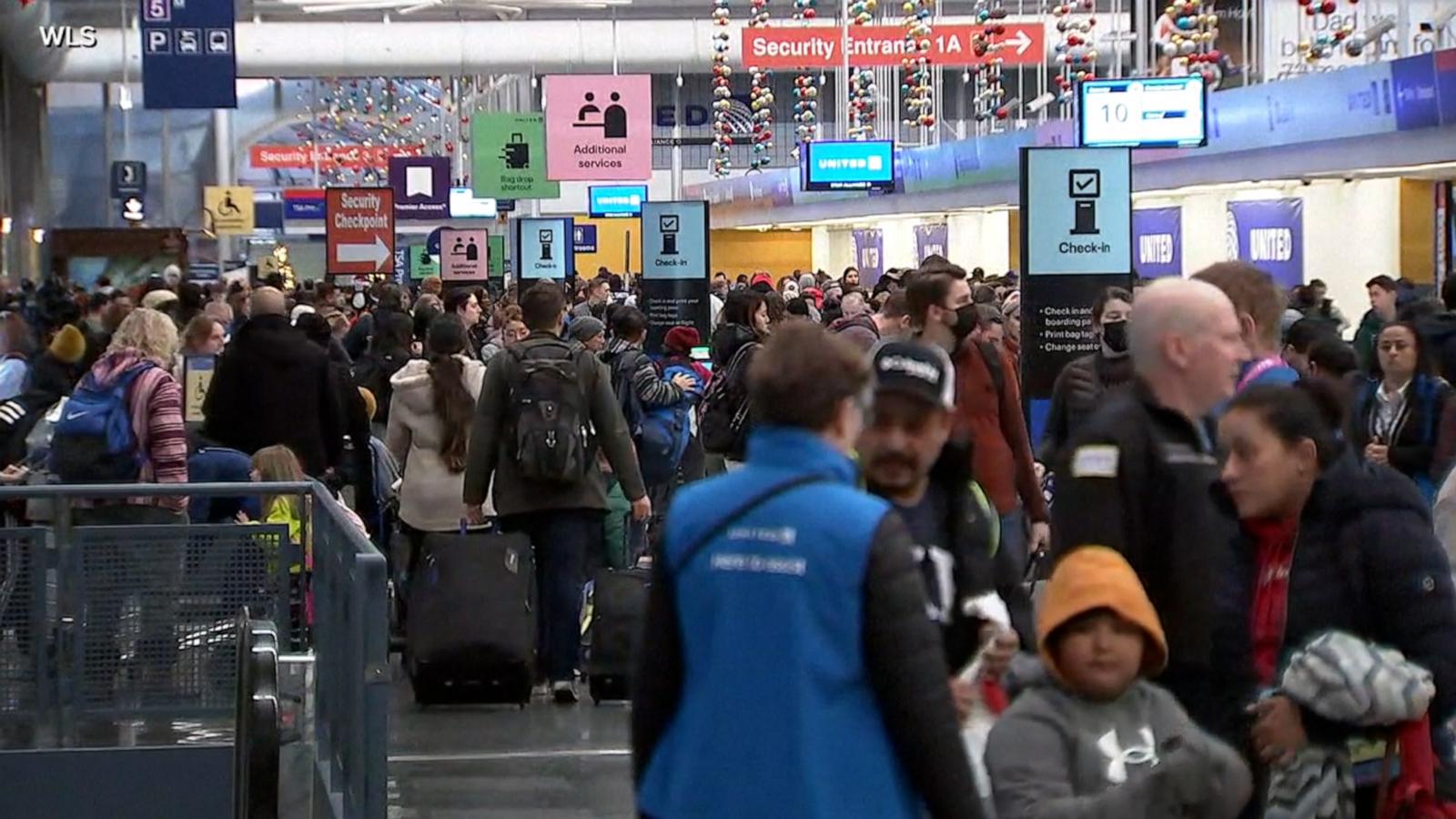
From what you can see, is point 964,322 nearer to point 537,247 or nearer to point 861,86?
point 537,247

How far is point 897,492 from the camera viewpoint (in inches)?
180

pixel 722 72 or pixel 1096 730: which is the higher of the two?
pixel 722 72

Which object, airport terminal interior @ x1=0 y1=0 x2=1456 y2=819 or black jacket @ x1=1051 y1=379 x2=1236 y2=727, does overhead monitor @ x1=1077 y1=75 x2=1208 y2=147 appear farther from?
black jacket @ x1=1051 y1=379 x2=1236 y2=727

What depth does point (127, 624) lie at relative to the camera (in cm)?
831

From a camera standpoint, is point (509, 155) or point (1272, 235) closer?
point (1272, 235)

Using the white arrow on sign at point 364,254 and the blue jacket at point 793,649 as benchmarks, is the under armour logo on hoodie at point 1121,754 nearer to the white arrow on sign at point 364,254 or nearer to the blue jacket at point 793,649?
the blue jacket at point 793,649

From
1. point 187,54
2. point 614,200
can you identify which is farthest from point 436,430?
point 614,200

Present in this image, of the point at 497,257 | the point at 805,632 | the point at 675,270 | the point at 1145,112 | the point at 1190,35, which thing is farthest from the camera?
the point at 497,257

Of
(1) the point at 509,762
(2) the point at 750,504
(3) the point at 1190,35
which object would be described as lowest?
(1) the point at 509,762

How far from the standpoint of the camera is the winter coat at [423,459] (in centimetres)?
993

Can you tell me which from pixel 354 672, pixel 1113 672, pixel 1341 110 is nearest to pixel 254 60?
pixel 1341 110

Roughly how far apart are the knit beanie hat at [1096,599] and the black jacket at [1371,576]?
362 mm

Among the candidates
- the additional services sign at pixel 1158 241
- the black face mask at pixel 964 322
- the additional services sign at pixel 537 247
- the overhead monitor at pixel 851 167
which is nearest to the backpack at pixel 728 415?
the black face mask at pixel 964 322

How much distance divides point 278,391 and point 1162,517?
647 cm
